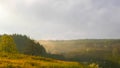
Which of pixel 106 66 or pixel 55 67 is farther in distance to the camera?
pixel 106 66

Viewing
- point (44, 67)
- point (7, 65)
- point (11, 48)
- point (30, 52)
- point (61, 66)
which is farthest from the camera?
point (30, 52)

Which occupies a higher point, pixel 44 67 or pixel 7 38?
pixel 7 38

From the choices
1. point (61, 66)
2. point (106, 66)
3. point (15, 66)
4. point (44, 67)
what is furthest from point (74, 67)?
point (106, 66)

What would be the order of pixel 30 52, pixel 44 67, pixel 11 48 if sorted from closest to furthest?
pixel 44 67
pixel 11 48
pixel 30 52

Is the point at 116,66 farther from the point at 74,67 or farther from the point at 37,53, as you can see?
the point at 74,67

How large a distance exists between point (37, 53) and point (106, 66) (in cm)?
5074

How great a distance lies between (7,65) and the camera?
54969mm

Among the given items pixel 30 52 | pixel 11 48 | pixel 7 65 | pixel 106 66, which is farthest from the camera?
pixel 106 66

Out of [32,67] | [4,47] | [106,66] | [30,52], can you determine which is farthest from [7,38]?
[106,66]

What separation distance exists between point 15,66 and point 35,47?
3807 inches

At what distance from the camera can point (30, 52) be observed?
14588cm

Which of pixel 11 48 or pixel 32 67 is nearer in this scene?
pixel 32 67

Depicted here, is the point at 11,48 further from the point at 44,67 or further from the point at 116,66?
the point at 116,66

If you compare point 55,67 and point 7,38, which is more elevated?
point 7,38
